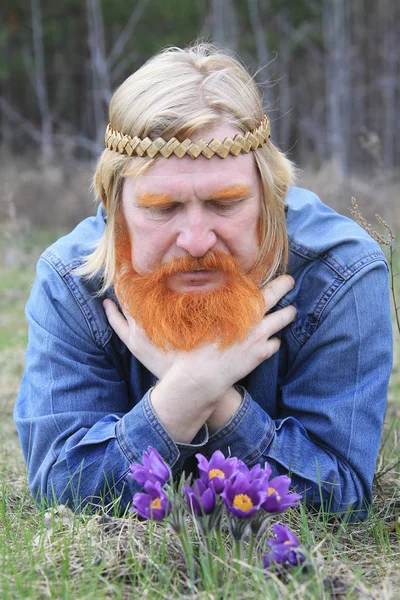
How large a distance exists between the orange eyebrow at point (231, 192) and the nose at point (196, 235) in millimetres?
75

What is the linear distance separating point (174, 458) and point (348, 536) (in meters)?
0.63

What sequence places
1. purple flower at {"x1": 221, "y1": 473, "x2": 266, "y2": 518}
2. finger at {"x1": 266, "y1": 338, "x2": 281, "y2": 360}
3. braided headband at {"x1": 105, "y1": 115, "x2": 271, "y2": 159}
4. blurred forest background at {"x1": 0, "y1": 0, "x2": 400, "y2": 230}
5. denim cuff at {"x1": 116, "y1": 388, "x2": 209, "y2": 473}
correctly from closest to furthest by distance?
1. purple flower at {"x1": 221, "y1": 473, "x2": 266, "y2": 518}
2. braided headband at {"x1": 105, "y1": 115, "x2": 271, "y2": 159}
3. denim cuff at {"x1": 116, "y1": 388, "x2": 209, "y2": 473}
4. finger at {"x1": 266, "y1": 338, "x2": 281, "y2": 360}
5. blurred forest background at {"x1": 0, "y1": 0, "x2": 400, "y2": 230}

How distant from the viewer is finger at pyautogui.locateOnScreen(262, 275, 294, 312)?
2541 mm

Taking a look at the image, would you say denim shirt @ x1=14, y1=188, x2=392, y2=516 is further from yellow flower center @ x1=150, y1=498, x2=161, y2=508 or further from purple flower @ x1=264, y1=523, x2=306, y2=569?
yellow flower center @ x1=150, y1=498, x2=161, y2=508

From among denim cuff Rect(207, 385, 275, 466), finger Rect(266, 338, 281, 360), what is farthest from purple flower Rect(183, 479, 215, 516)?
finger Rect(266, 338, 281, 360)

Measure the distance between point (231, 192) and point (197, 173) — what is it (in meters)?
0.12

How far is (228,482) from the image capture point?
1795 mm

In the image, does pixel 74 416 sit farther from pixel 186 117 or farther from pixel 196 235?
pixel 186 117

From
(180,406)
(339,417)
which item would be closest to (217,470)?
(180,406)

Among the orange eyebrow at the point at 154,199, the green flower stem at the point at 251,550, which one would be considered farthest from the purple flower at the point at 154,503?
the orange eyebrow at the point at 154,199

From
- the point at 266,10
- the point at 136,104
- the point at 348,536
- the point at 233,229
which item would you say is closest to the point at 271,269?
the point at 233,229

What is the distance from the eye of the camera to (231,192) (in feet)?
7.55

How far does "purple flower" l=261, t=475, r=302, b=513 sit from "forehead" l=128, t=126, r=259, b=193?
0.92 metres

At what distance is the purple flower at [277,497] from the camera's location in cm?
179
